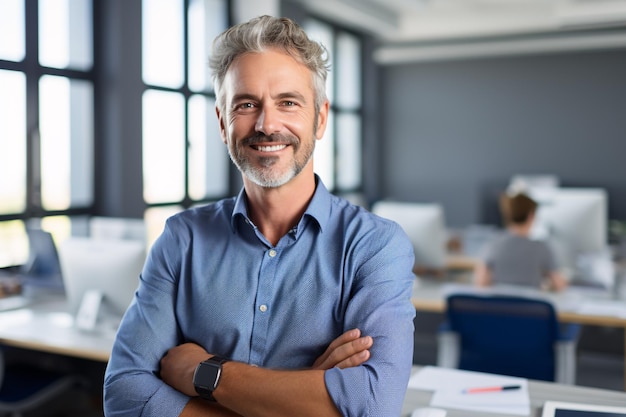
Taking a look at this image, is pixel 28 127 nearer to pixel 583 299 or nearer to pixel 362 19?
pixel 583 299

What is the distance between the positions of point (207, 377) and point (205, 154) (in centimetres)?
525

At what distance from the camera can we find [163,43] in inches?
233

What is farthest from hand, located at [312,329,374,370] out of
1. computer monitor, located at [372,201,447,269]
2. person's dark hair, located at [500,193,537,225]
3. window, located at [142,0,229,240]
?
window, located at [142,0,229,240]

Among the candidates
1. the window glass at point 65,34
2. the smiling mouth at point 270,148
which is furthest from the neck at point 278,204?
the window glass at point 65,34

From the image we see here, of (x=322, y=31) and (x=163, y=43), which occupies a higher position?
(x=322, y=31)

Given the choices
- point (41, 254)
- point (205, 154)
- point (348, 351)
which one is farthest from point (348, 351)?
point (205, 154)

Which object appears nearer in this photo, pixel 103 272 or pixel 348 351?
pixel 348 351

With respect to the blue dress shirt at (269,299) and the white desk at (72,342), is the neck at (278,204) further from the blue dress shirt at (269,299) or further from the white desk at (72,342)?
the white desk at (72,342)

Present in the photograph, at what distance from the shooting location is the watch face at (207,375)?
1495mm

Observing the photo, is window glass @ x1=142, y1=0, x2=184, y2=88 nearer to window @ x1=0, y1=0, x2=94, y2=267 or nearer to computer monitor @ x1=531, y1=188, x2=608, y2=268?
window @ x1=0, y1=0, x2=94, y2=267

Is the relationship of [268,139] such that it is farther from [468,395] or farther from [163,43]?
[163,43]

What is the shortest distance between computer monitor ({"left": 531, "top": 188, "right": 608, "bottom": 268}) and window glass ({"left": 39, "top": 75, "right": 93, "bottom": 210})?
3.34 meters

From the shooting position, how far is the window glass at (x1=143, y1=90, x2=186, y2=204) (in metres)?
5.71

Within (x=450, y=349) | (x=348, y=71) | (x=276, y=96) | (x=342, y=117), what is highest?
(x=348, y=71)
